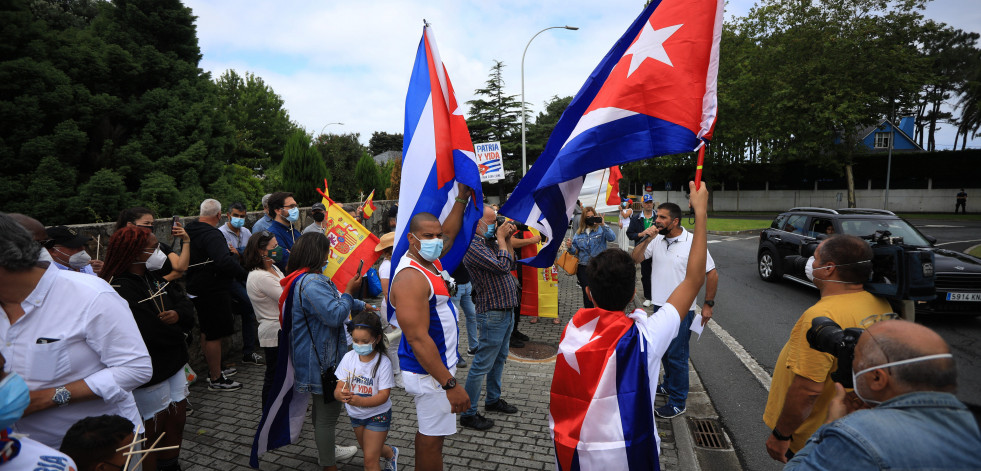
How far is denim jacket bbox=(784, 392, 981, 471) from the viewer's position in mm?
Answer: 1175

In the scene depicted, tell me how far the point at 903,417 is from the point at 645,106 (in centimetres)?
222

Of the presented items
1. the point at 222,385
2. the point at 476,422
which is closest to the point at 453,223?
the point at 476,422

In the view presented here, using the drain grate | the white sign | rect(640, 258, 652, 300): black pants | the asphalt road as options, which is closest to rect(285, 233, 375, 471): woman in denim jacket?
the drain grate

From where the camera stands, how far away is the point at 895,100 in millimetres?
28375

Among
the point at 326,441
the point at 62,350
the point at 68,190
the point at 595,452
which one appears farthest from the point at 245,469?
the point at 68,190

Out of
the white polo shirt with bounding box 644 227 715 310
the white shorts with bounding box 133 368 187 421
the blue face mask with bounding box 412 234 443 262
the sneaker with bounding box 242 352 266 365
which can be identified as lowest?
the sneaker with bounding box 242 352 266 365

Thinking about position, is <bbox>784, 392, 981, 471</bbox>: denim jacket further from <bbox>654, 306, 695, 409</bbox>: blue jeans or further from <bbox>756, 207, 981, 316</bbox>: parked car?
<bbox>756, 207, 981, 316</bbox>: parked car

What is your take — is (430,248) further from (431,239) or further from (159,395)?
(159,395)

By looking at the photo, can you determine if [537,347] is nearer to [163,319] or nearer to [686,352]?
[686,352]

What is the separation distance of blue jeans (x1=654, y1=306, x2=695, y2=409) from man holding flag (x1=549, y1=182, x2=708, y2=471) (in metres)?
2.30

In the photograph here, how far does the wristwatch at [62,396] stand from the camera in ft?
6.69

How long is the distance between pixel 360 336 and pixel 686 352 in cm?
302

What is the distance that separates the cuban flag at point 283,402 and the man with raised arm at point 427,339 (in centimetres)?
95

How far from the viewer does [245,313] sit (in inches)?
237
